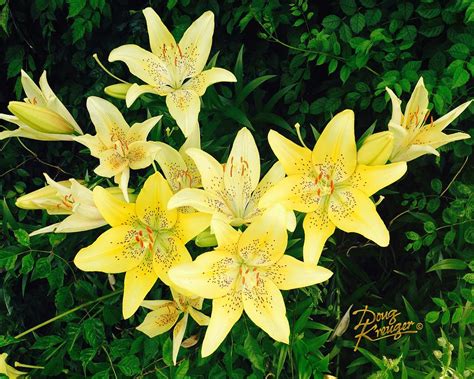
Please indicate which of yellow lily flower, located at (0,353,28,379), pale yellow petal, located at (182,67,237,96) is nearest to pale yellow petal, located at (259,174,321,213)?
pale yellow petal, located at (182,67,237,96)

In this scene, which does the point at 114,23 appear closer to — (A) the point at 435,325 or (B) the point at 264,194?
(B) the point at 264,194

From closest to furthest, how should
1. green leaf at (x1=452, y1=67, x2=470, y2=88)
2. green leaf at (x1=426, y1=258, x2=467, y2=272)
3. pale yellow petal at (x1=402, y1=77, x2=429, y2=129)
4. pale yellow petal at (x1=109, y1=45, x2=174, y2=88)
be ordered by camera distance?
pale yellow petal at (x1=402, y1=77, x2=429, y2=129), pale yellow petal at (x1=109, y1=45, x2=174, y2=88), green leaf at (x1=452, y1=67, x2=470, y2=88), green leaf at (x1=426, y1=258, x2=467, y2=272)

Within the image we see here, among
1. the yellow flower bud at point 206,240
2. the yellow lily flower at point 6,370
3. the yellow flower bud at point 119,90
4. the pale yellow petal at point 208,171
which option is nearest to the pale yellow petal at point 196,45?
the yellow flower bud at point 119,90

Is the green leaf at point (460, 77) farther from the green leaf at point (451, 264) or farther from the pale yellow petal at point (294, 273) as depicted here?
the pale yellow petal at point (294, 273)

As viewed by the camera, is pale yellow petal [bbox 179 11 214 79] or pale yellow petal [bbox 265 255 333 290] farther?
pale yellow petal [bbox 179 11 214 79]

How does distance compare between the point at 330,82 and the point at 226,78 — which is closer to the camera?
the point at 226,78

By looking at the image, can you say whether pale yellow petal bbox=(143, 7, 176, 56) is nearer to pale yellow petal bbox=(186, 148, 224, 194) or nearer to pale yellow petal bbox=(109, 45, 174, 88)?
pale yellow petal bbox=(109, 45, 174, 88)

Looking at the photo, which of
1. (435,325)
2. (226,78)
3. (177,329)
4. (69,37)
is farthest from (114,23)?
(435,325)
